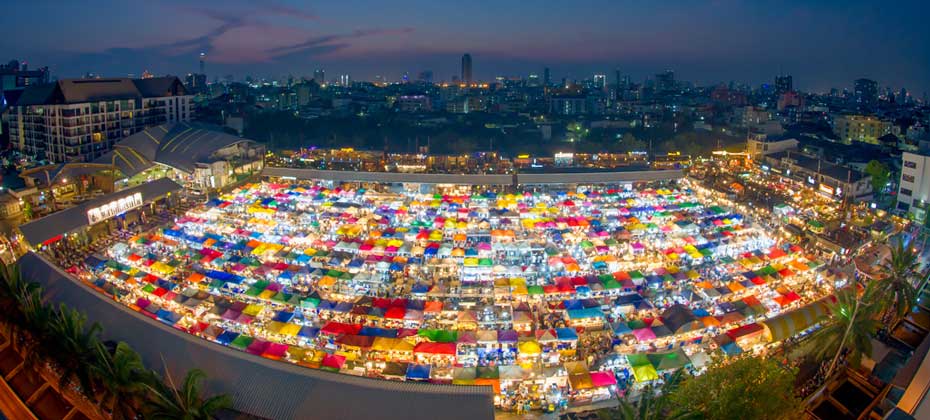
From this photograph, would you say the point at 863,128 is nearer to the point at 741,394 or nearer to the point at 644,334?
the point at 644,334

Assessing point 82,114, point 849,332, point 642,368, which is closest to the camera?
point 849,332

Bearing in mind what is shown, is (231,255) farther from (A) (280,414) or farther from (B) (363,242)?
(A) (280,414)

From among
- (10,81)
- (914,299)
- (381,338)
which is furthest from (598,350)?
(10,81)

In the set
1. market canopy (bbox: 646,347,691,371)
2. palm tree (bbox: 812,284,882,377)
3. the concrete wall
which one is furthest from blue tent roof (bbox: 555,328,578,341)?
palm tree (bbox: 812,284,882,377)

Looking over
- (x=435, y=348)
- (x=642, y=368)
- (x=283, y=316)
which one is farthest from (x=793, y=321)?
(x=283, y=316)

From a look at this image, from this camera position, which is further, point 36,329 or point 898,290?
point 898,290

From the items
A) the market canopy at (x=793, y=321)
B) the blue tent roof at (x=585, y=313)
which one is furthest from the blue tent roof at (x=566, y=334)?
the market canopy at (x=793, y=321)
